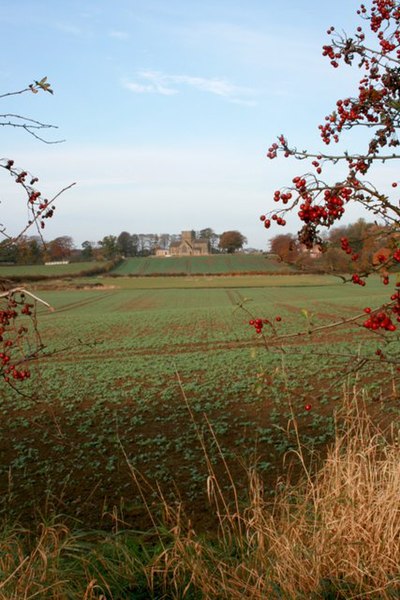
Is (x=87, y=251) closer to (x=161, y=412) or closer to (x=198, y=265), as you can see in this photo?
(x=198, y=265)

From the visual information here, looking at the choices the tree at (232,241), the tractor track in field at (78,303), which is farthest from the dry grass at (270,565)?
the tree at (232,241)

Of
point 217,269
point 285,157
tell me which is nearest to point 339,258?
point 285,157

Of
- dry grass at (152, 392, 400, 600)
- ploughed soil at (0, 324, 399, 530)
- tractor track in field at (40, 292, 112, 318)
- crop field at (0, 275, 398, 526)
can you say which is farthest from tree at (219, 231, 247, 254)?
dry grass at (152, 392, 400, 600)

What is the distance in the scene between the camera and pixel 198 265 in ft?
313

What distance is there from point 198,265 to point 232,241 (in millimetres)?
21061

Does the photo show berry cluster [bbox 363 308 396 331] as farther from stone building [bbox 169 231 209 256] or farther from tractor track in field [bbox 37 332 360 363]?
stone building [bbox 169 231 209 256]

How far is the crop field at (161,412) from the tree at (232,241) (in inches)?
3429

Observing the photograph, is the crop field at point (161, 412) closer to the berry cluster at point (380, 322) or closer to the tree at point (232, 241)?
the berry cluster at point (380, 322)

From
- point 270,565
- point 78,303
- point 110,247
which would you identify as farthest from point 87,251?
point 270,565

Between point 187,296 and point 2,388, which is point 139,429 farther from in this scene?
point 187,296

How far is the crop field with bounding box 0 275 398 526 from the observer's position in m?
8.08

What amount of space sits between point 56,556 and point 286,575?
176 cm

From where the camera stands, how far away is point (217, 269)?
90.2 meters

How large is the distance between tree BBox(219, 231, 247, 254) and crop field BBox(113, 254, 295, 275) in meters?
8.47
